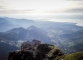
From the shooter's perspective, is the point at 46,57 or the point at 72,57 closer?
the point at 72,57

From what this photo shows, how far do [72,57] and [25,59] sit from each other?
1599 inches

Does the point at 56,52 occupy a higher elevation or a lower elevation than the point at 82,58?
lower

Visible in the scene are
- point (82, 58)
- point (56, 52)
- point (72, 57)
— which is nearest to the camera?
point (82, 58)

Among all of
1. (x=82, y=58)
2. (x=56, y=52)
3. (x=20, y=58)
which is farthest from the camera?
(x=56, y=52)

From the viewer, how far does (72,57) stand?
427 feet

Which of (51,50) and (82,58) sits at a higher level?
(82,58)

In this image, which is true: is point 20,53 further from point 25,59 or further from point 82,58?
point 82,58

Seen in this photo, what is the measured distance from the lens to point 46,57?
139875mm

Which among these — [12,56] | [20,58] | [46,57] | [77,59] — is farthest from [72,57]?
[12,56]

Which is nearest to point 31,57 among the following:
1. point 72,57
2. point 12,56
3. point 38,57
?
point 38,57

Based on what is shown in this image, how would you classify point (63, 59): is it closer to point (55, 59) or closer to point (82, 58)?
point (55, 59)

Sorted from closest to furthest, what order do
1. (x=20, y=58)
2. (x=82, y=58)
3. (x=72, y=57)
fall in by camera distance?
(x=82, y=58) < (x=72, y=57) < (x=20, y=58)

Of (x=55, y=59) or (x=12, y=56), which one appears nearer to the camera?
(x=55, y=59)

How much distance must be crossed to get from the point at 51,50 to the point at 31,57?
29.4 metres
